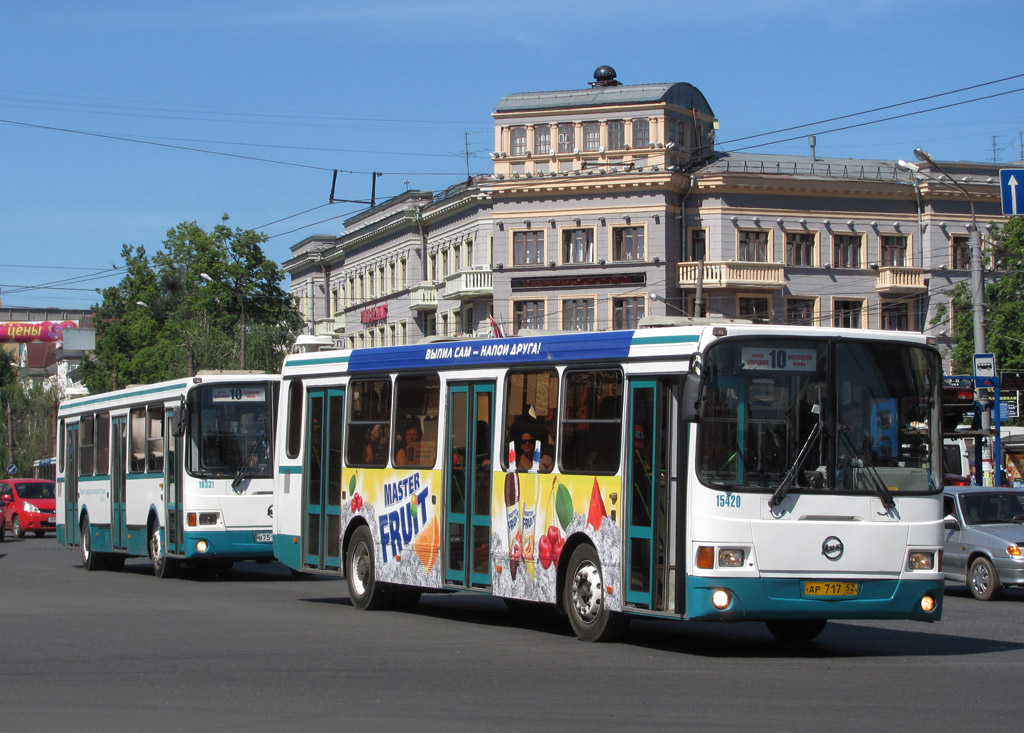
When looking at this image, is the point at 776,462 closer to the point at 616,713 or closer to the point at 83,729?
the point at 616,713

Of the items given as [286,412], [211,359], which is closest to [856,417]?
[286,412]

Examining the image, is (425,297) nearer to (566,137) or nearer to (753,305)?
(566,137)

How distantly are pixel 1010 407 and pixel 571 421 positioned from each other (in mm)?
23390

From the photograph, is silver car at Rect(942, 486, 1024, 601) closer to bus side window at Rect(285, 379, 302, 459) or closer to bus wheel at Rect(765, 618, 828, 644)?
bus wheel at Rect(765, 618, 828, 644)

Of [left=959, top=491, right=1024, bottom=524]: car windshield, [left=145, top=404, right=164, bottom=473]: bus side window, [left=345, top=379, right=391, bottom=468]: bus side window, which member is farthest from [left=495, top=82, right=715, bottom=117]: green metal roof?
[left=345, top=379, right=391, bottom=468]: bus side window

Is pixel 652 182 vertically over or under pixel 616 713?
over

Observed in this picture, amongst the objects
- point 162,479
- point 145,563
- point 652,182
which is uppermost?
point 652,182

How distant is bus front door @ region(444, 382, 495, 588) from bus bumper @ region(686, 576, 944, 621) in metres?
3.55

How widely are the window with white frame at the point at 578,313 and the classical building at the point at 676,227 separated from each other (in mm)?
74

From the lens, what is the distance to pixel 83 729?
28.8ft

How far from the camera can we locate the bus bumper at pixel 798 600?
1202 centimetres

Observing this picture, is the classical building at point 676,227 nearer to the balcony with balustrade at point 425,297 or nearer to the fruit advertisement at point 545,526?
the balcony with balustrade at point 425,297

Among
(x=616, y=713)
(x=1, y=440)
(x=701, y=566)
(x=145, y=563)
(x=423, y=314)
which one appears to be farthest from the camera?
(x=1, y=440)

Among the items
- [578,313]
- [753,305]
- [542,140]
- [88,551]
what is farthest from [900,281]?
[88,551]
